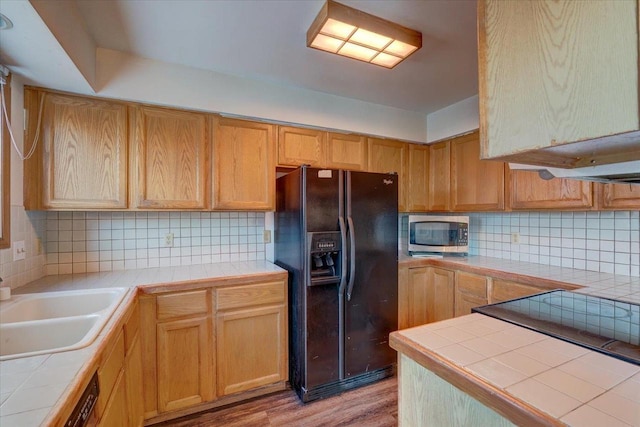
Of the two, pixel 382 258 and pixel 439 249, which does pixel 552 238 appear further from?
pixel 382 258

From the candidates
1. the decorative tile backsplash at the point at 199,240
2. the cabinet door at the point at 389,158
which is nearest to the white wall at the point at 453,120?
the cabinet door at the point at 389,158

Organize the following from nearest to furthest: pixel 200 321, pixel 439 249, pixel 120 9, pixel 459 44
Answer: pixel 120 9
pixel 459 44
pixel 200 321
pixel 439 249

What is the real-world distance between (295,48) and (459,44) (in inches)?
39.3

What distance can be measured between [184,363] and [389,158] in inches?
93.0

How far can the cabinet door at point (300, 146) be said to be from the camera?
7.88 ft

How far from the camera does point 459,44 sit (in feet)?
5.90

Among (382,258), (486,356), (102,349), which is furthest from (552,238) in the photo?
(102,349)

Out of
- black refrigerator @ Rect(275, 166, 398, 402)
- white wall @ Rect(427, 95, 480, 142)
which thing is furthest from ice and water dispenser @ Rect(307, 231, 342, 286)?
white wall @ Rect(427, 95, 480, 142)

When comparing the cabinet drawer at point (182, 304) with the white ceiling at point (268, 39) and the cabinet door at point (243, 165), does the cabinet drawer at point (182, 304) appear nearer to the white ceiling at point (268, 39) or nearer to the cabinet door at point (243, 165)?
the cabinet door at point (243, 165)

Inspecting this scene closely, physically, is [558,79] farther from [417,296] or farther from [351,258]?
[417,296]

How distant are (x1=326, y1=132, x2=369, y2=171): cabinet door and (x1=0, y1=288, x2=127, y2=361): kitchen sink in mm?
1794

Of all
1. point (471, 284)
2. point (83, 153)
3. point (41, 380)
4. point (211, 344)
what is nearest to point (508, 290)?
point (471, 284)

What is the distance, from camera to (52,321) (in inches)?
47.9

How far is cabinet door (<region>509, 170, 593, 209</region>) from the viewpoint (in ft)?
6.48
